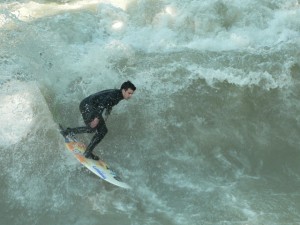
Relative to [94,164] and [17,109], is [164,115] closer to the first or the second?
[94,164]

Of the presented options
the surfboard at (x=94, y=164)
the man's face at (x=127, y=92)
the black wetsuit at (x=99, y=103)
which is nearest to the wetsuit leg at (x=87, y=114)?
the black wetsuit at (x=99, y=103)

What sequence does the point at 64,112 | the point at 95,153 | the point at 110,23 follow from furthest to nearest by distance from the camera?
the point at 110,23 → the point at 64,112 → the point at 95,153

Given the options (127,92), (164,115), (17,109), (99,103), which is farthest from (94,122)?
(17,109)

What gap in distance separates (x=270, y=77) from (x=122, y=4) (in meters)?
4.40

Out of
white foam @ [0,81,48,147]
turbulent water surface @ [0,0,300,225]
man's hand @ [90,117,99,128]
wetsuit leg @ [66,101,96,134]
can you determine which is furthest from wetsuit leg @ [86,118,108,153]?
white foam @ [0,81,48,147]

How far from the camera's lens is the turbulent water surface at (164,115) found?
6.45 meters

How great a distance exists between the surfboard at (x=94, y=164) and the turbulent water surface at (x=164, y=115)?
0.47 ft

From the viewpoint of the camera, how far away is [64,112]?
25.5 ft

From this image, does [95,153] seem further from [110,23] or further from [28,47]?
[110,23]

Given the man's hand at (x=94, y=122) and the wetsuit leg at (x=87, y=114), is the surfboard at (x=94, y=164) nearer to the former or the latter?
the wetsuit leg at (x=87, y=114)

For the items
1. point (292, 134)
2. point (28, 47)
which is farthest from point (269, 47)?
point (28, 47)

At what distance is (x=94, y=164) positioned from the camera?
6848 millimetres

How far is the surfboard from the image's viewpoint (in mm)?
6607

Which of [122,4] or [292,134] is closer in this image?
[292,134]
